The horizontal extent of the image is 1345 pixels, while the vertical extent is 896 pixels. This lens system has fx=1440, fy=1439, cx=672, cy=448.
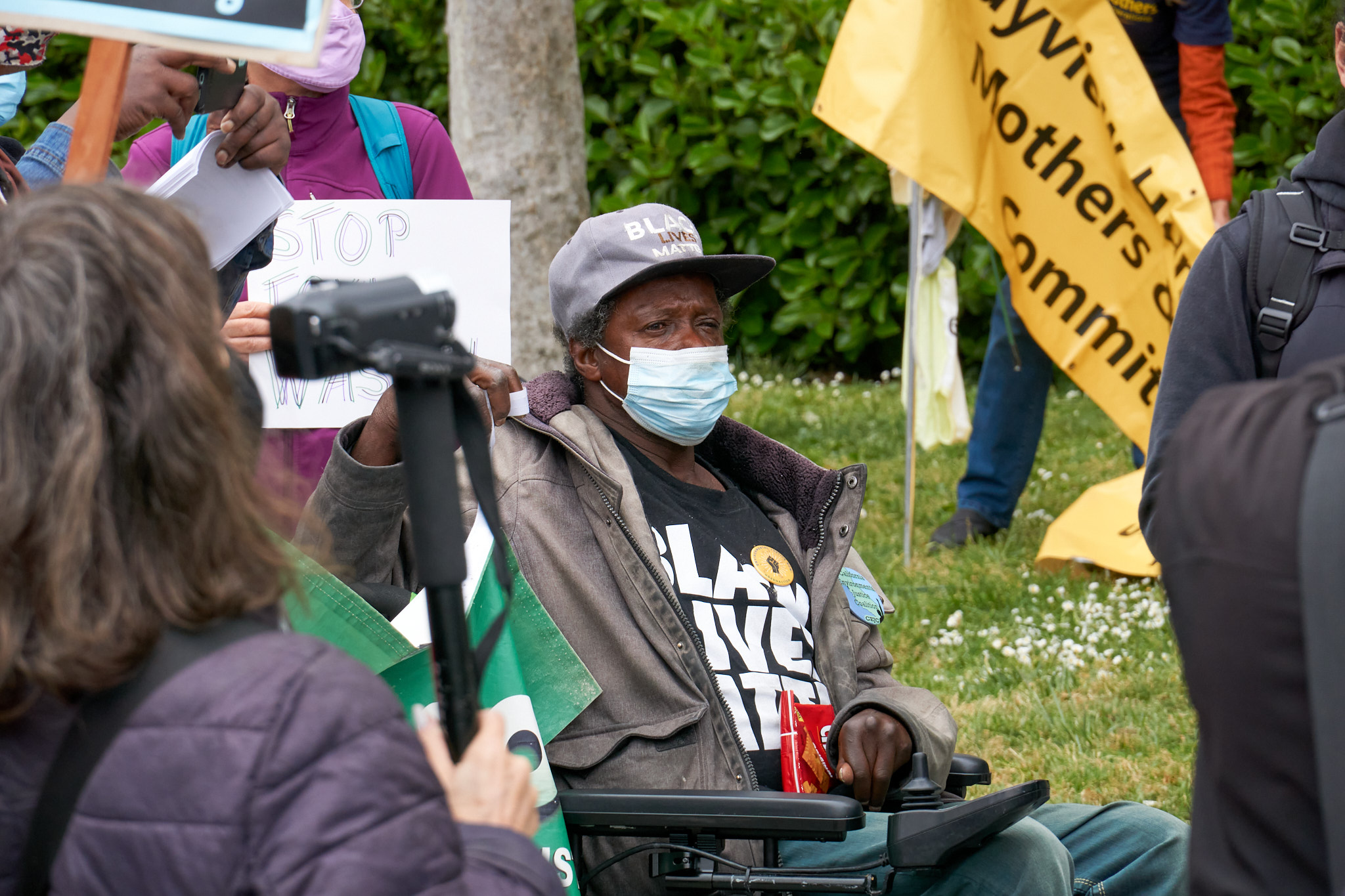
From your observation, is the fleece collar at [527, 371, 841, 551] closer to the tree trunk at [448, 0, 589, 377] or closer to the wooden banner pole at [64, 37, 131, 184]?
the wooden banner pole at [64, 37, 131, 184]

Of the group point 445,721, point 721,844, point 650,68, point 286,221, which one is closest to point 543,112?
point 286,221

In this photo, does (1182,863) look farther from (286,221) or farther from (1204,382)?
(286,221)

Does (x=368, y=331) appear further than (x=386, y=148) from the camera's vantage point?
No

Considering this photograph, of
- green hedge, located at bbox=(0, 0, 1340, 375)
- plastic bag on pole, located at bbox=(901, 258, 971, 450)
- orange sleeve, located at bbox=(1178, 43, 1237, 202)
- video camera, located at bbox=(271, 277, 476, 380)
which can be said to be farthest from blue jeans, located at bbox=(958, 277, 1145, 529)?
video camera, located at bbox=(271, 277, 476, 380)

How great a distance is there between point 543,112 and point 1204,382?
3615 millimetres

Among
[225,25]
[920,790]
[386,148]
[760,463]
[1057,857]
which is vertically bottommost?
[1057,857]

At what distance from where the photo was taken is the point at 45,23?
5.67ft

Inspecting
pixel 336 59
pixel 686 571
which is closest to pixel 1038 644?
pixel 686 571

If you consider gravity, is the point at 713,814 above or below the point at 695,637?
below

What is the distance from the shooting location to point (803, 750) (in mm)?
2529

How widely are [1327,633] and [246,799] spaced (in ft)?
2.91

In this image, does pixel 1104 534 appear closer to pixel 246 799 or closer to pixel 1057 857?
pixel 1057 857

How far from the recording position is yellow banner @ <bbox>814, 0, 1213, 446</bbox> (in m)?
5.07

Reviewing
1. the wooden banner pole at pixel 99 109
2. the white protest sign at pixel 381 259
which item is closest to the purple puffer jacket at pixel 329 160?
Result: the white protest sign at pixel 381 259
